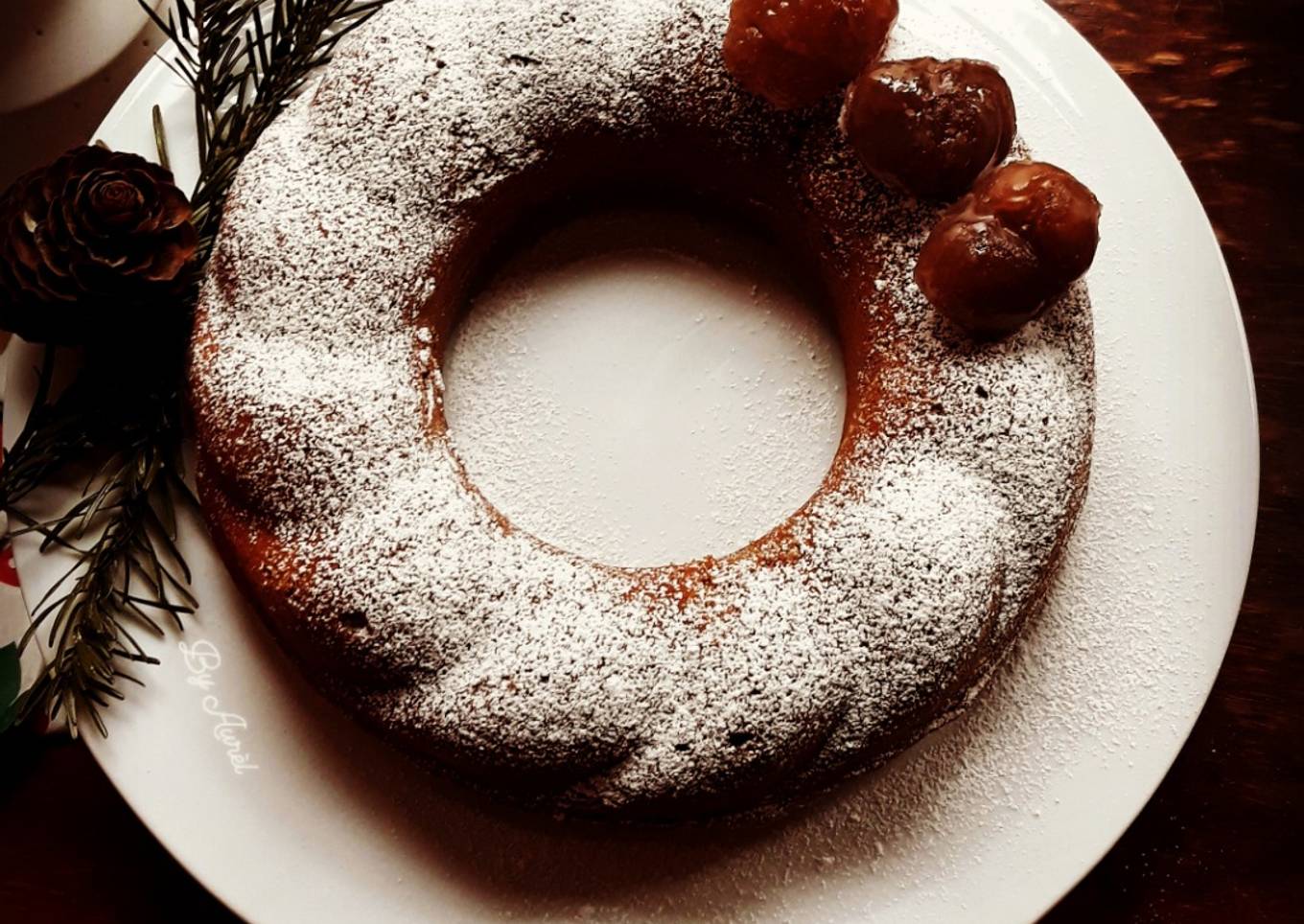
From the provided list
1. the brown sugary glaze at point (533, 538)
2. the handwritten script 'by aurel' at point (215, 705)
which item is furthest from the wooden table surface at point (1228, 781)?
the brown sugary glaze at point (533, 538)

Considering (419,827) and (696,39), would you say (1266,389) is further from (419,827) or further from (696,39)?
(419,827)

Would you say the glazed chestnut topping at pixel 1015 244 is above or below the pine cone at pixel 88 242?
below

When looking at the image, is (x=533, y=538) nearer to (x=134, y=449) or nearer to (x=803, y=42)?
(x=134, y=449)

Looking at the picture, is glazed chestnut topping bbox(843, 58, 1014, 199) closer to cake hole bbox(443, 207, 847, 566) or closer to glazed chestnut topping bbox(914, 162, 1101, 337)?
glazed chestnut topping bbox(914, 162, 1101, 337)

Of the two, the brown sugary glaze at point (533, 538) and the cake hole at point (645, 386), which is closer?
the brown sugary glaze at point (533, 538)

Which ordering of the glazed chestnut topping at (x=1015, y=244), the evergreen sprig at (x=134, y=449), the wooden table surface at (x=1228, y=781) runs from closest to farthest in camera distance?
1. the glazed chestnut topping at (x=1015, y=244)
2. the evergreen sprig at (x=134, y=449)
3. the wooden table surface at (x=1228, y=781)

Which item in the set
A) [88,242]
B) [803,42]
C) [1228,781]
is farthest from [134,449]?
[1228,781]

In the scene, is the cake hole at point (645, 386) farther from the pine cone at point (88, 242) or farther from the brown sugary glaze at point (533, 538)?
the pine cone at point (88, 242)
